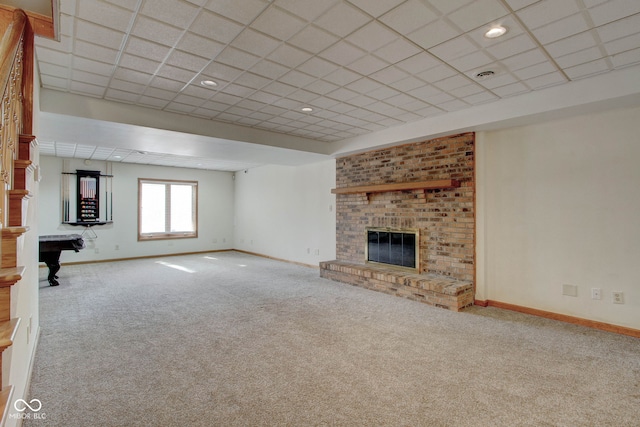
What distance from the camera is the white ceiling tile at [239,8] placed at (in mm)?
2145

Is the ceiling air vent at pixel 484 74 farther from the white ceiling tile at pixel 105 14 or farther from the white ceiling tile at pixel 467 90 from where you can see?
the white ceiling tile at pixel 105 14

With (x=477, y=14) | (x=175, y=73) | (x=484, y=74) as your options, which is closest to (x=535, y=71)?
(x=484, y=74)

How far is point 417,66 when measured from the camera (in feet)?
9.96

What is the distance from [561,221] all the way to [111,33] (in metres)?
4.89

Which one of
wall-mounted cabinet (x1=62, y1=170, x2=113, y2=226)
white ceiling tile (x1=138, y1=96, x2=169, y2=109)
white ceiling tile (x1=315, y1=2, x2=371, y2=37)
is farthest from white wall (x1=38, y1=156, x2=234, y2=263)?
white ceiling tile (x1=315, y1=2, x2=371, y2=37)

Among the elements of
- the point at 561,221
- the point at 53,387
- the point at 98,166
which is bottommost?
the point at 53,387

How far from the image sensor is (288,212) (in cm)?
809

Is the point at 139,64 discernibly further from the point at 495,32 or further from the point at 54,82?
the point at 495,32

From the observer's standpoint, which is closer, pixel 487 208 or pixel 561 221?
pixel 561 221

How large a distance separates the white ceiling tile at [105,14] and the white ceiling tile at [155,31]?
0.07 meters

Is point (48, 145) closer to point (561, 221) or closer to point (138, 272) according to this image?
point (138, 272)

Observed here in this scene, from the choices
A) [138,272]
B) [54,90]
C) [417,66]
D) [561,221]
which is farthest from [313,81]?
[138,272]

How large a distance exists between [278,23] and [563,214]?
12.3 feet

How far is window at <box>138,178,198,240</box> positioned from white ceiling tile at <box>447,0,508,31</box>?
860cm
